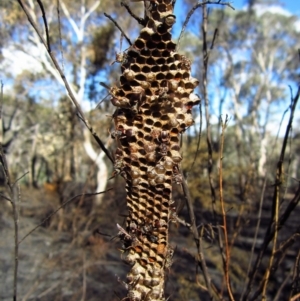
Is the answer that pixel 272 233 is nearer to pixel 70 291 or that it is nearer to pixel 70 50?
pixel 70 291

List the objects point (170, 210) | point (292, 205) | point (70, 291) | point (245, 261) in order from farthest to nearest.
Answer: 1. point (245, 261)
2. point (70, 291)
3. point (292, 205)
4. point (170, 210)

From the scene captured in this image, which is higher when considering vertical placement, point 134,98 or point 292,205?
point 134,98

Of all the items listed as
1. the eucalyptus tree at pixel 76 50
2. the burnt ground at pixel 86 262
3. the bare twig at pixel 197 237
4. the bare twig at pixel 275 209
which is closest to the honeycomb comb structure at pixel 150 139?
the bare twig at pixel 197 237

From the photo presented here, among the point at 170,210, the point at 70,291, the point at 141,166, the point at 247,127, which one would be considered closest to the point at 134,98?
the point at 141,166

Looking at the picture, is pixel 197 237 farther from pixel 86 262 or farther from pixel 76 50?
pixel 76 50

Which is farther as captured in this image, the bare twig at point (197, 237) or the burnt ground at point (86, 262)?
the burnt ground at point (86, 262)

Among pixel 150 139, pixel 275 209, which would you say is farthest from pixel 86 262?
pixel 150 139

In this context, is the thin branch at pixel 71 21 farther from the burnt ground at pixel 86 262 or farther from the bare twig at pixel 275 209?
the bare twig at pixel 275 209

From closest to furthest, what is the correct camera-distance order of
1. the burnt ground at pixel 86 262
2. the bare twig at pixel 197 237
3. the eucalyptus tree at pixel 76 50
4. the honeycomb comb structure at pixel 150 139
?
the honeycomb comb structure at pixel 150 139 → the bare twig at pixel 197 237 → the burnt ground at pixel 86 262 → the eucalyptus tree at pixel 76 50
